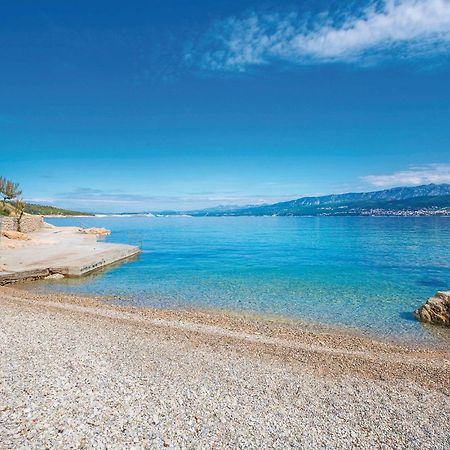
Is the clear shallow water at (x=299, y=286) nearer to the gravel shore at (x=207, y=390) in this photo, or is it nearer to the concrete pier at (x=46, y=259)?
the concrete pier at (x=46, y=259)

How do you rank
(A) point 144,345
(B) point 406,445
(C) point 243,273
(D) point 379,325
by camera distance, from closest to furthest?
(B) point 406,445, (A) point 144,345, (D) point 379,325, (C) point 243,273

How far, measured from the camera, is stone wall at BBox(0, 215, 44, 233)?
180ft

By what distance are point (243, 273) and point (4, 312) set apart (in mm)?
21810

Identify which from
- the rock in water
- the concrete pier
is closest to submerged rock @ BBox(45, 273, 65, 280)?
the concrete pier

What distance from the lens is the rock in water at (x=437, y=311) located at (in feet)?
59.2

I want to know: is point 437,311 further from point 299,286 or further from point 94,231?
point 94,231

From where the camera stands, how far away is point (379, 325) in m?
18.5

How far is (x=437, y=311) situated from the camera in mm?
18266

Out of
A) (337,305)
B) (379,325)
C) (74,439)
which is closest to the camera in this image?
(74,439)

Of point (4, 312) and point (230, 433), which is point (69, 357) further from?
point (4, 312)

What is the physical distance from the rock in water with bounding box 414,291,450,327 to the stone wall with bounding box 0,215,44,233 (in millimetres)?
54127

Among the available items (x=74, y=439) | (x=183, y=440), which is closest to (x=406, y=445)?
(x=183, y=440)

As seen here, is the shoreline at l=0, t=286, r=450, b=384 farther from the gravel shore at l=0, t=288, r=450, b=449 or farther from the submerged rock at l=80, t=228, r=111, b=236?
the submerged rock at l=80, t=228, r=111, b=236

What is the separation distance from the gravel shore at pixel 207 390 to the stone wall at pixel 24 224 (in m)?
46.2
